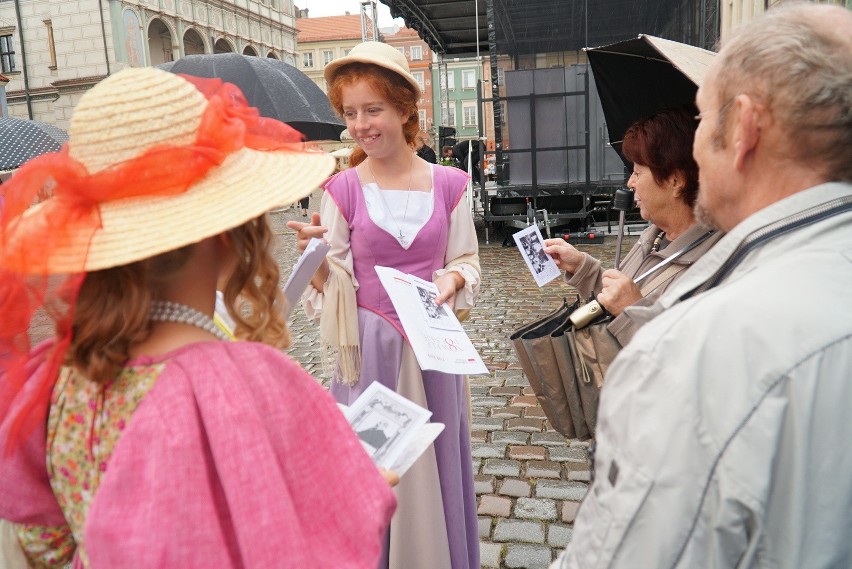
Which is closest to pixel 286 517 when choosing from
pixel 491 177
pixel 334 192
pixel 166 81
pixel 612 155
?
pixel 166 81

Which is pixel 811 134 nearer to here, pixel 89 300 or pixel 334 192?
pixel 89 300

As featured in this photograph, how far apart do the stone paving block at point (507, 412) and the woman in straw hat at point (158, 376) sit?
11.5 feet

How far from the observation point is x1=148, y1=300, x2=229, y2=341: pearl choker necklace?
3.75 ft

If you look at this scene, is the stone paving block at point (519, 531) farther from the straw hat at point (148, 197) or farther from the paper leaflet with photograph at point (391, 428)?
the straw hat at point (148, 197)

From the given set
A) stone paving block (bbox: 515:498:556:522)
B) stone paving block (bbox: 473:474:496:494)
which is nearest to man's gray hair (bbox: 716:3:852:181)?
stone paving block (bbox: 515:498:556:522)

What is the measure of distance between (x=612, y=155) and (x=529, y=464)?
8.84 m

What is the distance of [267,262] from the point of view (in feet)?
4.09

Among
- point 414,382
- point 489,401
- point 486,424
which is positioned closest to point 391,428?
point 414,382

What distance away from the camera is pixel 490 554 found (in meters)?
3.00

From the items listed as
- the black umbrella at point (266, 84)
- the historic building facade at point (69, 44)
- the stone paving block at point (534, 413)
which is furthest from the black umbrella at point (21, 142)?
the historic building facade at point (69, 44)

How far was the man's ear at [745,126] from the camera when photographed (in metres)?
1.14

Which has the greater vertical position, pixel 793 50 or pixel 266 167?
pixel 793 50

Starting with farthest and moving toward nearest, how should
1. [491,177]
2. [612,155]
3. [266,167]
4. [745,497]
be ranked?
[491,177] < [612,155] < [266,167] < [745,497]

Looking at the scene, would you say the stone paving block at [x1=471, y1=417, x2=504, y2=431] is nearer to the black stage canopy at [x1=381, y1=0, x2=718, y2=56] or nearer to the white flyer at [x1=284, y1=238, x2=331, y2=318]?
the white flyer at [x1=284, y1=238, x2=331, y2=318]
